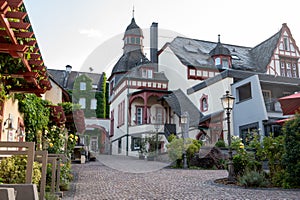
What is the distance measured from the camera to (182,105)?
66.9ft

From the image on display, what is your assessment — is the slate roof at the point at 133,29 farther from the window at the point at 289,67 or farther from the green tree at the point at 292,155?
the green tree at the point at 292,155

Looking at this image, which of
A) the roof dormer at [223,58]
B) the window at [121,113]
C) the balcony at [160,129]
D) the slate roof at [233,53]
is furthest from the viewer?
the window at [121,113]

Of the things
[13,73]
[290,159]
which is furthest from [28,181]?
[290,159]

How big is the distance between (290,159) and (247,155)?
1.70 m

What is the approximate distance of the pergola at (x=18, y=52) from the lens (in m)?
3.22

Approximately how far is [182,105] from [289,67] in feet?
28.1

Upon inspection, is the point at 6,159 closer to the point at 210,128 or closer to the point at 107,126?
the point at 210,128

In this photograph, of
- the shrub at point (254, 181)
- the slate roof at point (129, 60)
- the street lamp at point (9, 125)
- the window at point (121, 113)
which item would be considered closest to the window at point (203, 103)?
the window at point (121, 113)

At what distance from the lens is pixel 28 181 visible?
11.0ft

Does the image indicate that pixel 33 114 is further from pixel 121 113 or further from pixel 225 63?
pixel 225 63

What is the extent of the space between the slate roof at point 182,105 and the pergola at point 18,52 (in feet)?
43.7

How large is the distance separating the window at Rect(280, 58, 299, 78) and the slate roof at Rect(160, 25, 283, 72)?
120cm

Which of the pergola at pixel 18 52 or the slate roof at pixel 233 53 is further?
the slate roof at pixel 233 53

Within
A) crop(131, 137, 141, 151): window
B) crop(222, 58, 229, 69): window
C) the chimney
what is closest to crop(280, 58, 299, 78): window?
crop(222, 58, 229, 69): window
